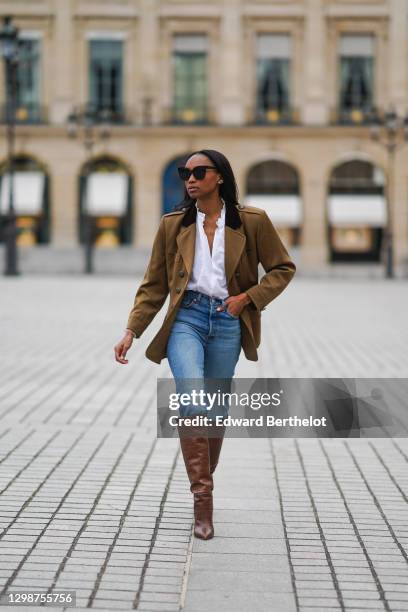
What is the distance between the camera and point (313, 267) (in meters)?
41.7

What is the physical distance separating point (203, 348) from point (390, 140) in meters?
37.4

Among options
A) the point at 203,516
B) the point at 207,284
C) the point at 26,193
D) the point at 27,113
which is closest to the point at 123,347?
the point at 207,284

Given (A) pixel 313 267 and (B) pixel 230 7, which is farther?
(B) pixel 230 7

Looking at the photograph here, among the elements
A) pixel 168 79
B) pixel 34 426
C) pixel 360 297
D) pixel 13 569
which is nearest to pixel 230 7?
pixel 168 79

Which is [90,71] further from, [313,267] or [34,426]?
[34,426]

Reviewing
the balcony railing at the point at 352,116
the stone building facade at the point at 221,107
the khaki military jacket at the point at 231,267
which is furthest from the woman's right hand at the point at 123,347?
the balcony railing at the point at 352,116

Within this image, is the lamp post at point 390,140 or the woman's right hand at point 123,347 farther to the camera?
the lamp post at point 390,140

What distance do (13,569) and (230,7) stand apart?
42.5 m

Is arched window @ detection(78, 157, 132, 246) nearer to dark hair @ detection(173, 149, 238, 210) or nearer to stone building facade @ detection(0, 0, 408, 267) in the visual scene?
stone building facade @ detection(0, 0, 408, 267)

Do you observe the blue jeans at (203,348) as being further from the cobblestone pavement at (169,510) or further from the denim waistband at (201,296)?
the cobblestone pavement at (169,510)

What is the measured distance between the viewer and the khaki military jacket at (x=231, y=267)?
5.14m

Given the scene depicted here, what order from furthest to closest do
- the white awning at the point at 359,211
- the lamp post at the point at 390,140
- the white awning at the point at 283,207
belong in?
1. the white awning at the point at 283,207
2. the white awning at the point at 359,211
3. the lamp post at the point at 390,140

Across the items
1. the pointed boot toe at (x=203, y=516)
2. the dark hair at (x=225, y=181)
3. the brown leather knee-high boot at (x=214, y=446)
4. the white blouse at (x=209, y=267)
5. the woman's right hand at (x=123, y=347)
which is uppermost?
the dark hair at (x=225, y=181)

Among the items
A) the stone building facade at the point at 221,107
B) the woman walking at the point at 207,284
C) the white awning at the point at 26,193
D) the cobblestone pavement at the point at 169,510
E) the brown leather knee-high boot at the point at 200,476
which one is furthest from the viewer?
the white awning at the point at 26,193
